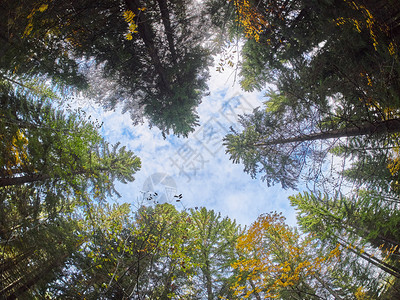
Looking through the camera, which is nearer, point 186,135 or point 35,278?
point 35,278

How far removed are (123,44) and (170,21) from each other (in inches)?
79.9

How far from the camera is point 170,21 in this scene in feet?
23.7

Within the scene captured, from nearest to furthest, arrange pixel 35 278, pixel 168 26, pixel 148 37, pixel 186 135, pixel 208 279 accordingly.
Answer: pixel 35 278 → pixel 148 37 → pixel 168 26 → pixel 208 279 → pixel 186 135

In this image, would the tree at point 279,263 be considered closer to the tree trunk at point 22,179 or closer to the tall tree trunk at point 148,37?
the tree trunk at point 22,179

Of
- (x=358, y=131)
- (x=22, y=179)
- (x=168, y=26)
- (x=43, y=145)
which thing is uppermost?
(x=168, y=26)

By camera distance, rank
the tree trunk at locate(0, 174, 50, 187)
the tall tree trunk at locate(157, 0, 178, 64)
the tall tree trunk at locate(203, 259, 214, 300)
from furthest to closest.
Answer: the tall tree trunk at locate(203, 259, 214, 300)
the tall tree trunk at locate(157, 0, 178, 64)
the tree trunk at locate(0, 174, 50, 187)

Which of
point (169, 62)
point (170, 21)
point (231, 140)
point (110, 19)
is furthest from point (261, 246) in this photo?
point (110, 19)

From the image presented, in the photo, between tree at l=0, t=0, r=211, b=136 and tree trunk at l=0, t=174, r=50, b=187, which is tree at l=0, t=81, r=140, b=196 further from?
tree at l=0, t=0, r=211, b=136

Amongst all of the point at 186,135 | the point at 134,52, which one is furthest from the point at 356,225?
the point at 134,52

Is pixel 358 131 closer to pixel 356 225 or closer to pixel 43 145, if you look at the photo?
pixel 356 225

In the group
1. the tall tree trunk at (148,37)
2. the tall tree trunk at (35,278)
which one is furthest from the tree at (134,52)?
the tall tree trunk at (35,278)

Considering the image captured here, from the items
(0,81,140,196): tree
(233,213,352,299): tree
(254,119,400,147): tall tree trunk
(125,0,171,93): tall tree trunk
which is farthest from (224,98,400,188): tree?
(0,81,140,196): tree

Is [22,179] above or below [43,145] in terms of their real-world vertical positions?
below

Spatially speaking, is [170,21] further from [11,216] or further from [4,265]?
[4,265]
